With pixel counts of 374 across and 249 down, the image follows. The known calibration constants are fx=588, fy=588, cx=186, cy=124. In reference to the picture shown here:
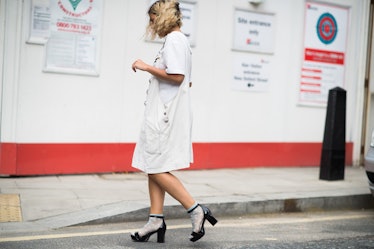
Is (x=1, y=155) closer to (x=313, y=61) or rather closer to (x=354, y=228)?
(x=354, y=228)

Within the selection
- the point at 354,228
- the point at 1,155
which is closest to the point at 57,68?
the point at 1,155

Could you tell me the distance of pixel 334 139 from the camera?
809cm

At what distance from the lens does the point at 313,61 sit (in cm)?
953

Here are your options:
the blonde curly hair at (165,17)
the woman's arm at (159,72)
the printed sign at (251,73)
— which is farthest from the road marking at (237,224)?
the printed sign at (251,73)

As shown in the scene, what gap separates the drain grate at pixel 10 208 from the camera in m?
5.48

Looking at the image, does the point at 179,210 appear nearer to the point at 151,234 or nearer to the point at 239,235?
the point at 239,235

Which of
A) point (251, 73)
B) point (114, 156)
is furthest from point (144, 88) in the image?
point (251, 73)

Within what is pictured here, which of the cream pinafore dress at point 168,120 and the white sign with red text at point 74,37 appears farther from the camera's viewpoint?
the white sign with red text at point 74,37

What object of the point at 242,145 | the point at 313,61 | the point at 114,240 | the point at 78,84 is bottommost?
the point at 114,240

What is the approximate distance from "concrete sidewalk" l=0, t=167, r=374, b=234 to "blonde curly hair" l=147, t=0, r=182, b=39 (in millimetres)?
1962

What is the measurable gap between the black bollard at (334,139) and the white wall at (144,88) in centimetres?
129

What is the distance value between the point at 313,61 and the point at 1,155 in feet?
16.7

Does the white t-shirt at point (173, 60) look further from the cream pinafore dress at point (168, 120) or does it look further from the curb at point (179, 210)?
the curb at point (179, 210)

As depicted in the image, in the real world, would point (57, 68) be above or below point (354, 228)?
above
